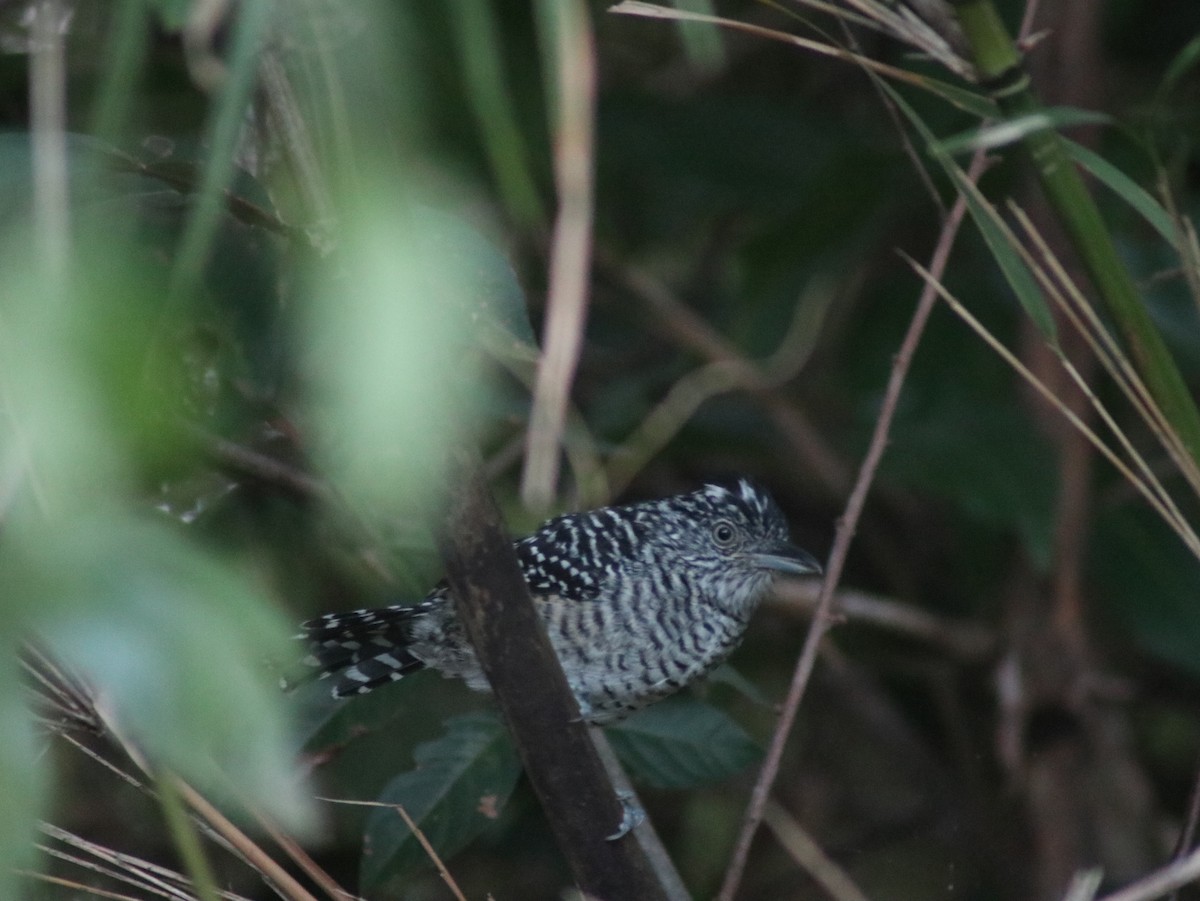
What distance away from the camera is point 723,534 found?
3.55 meters

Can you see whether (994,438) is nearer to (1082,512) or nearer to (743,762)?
(1082,512)

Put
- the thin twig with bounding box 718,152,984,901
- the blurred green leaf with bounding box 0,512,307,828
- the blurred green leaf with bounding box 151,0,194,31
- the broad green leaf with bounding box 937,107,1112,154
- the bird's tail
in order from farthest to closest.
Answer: the bird's tail, the thin twig with bounding box 718,152,984,901, the broad green leaf with bounding box 937,107,1112,154, the blurred green leaf with bounding box 151,0,194,31, the blurred green leaf with bounding box 0,512,307,828

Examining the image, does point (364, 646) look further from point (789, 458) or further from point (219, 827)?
point (789, 458)

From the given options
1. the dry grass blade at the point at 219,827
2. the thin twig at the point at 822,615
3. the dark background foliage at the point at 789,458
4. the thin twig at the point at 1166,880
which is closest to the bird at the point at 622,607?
the dark background foliage at the point at 789,458

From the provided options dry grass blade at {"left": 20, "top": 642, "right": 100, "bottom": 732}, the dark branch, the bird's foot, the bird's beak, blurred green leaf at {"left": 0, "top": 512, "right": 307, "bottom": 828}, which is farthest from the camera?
the bird's beak

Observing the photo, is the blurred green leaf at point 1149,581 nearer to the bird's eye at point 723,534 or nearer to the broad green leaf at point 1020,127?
the bird's eye at point 723,534

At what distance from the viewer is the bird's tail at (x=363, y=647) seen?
290 centimetres

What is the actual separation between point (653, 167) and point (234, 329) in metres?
1.95

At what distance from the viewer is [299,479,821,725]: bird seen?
299cm

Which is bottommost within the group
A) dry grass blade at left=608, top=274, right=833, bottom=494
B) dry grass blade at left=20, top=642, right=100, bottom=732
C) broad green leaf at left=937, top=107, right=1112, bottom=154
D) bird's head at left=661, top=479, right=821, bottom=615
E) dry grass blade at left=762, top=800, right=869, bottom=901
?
dry grass blade at left=762, top=800, right=869, bottom=901

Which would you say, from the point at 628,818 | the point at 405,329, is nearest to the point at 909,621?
the point at 628,818

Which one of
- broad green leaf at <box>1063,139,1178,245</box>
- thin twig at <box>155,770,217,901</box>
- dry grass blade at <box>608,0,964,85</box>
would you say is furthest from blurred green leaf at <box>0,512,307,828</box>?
broad green leaf at <box>1063,139,1178,245</box>

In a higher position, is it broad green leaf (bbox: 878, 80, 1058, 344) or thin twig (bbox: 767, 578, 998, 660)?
broad green leaf (bbox: 878, 80, 1058, 344)

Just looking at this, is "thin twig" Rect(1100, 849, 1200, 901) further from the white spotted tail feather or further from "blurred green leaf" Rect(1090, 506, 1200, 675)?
"blurred green leaf" Rect(1090, 506, 1200, 675)
